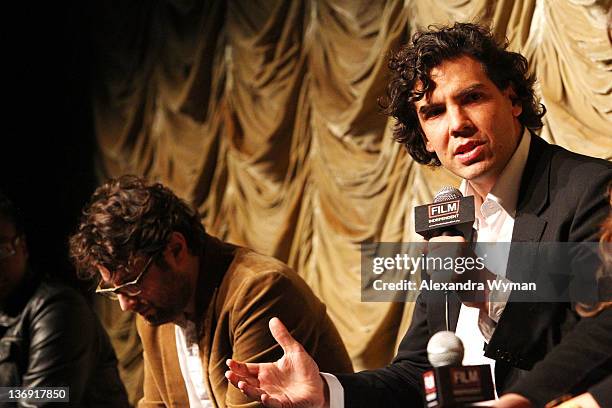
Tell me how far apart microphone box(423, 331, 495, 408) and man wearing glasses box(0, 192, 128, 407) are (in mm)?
1850

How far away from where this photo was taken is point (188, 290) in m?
2.98

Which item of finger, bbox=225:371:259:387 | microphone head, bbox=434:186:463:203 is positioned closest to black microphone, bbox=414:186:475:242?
microphone head, bbox=434:186:463:203

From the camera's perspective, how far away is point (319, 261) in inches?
195

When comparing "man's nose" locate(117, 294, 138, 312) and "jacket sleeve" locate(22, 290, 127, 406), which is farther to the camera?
"jacket sleeve" locate(22, 290, 127, 406)

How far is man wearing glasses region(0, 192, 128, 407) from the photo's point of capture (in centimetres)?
321

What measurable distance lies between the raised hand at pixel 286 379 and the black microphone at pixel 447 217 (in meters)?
0.40

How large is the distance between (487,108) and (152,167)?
12.9 feet

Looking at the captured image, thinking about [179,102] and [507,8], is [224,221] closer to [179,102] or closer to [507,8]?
[179,102]

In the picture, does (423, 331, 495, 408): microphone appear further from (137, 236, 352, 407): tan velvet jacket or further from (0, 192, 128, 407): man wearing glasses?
(0, 192, 128, 407): man wearing glasses

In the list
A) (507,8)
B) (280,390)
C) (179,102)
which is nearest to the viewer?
(280,390)

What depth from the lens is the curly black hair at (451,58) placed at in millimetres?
2195

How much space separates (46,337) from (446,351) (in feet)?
6.53

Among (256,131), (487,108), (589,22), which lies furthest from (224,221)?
(487,108)

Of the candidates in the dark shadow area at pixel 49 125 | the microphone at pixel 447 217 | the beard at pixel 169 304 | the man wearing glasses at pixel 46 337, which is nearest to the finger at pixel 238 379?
the microphone at pixel 447 217
